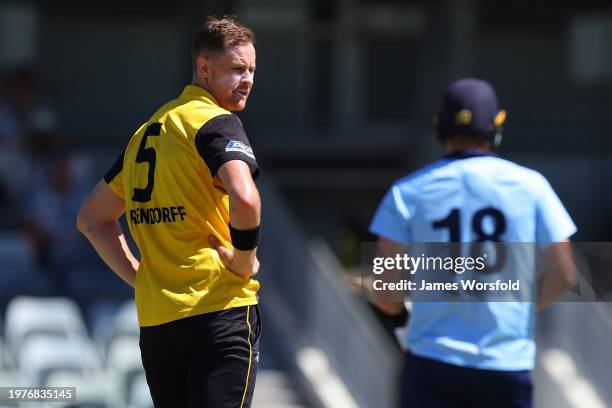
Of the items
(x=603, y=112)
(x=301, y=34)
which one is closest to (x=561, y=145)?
(x=603, y=112)

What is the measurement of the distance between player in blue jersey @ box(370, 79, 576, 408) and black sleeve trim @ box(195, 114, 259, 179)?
71 centimetres

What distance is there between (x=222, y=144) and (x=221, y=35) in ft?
1.19

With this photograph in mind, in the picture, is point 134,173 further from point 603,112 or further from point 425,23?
point 603,112

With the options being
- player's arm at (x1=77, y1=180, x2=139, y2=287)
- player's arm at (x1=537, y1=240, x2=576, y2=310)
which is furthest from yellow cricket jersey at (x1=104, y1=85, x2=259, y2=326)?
player's arm at (x1=537, y1=240, x2=576, y2=310)

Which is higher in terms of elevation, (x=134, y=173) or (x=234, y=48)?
(x=234, y=48)

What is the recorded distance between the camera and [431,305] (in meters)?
4.02

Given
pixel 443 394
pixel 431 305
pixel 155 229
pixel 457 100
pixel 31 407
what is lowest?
pixel 31 407

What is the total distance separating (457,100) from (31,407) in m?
3.16

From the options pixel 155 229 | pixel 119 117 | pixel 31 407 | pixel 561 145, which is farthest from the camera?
pixel 561 145

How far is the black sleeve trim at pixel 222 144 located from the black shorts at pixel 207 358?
0.44 m

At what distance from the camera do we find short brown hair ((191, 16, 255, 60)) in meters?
3.68

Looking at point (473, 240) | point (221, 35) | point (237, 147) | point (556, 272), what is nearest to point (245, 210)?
point (237, 147)

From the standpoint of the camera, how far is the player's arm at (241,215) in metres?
3.48

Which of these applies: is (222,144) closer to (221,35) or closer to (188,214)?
(188,214)
